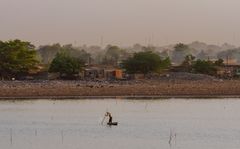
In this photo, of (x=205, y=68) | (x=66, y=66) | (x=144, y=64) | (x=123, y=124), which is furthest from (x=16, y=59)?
(x=123, y=124)

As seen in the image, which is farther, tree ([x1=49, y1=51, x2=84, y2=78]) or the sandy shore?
tree ([x1=49, y1=51, x2=84, y2=78])

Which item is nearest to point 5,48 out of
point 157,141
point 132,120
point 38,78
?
point 38,78

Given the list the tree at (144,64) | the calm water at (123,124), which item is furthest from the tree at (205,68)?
the calm water at (123,124)

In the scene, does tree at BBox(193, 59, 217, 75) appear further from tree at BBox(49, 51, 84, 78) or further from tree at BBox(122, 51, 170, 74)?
tree at BBox(49, 51, 84, 78)

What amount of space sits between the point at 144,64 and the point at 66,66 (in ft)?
45.1

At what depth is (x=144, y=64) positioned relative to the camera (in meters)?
106

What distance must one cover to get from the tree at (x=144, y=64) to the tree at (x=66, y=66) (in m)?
9.18

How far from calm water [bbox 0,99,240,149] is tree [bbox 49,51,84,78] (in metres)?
28.9

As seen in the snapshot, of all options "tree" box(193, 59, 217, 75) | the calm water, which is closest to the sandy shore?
the calm water

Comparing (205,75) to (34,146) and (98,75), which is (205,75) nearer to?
(98,75)

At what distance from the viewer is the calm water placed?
3466 centimetres

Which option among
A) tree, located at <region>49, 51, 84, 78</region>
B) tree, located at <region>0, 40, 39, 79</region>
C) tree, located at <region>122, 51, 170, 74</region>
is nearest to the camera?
tree, located at <region>0, 40, 39, 79</region>

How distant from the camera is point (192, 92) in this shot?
3019 inches

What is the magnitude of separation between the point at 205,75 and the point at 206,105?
4052cm
